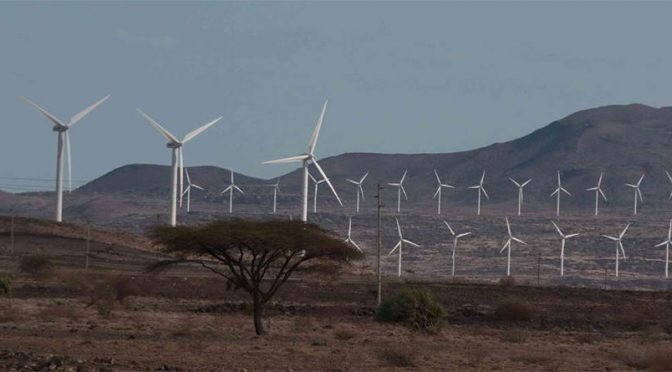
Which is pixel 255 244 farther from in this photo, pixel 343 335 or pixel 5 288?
pixel 5 288

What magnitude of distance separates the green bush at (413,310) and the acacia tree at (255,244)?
26.9 ft

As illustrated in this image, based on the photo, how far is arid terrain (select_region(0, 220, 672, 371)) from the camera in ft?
149

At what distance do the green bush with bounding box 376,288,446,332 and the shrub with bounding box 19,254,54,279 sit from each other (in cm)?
3250

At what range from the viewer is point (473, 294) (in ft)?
317

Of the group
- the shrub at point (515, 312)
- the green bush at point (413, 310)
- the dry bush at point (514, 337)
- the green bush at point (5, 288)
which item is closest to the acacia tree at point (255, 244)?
the dry bush at point (514, 337)

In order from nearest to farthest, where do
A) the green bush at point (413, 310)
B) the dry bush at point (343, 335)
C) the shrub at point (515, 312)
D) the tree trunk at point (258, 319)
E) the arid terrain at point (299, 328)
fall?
the arid terrain at point (299, 328) → the dry bush at point (343, 335) → the tree trunk at point (258, 319) → the green bush at point (413, 310) → the shrub at point (515, 312)

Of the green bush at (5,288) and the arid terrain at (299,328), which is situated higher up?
the green bush at (5,288)

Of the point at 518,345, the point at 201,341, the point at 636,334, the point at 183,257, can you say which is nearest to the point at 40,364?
the point at 201,341

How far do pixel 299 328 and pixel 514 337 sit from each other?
8.87 metres

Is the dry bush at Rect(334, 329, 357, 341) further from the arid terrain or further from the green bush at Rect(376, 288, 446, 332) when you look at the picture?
the green bush at Rect(376, 288, 446, 332)

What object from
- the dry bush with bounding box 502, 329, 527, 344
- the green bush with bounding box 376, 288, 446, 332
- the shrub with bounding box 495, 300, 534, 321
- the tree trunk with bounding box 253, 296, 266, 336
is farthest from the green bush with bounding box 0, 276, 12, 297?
the dry bush with bounding box 502, 329, 527, 344

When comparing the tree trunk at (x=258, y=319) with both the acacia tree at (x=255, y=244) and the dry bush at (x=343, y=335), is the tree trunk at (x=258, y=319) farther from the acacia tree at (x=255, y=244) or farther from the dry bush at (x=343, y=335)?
the dry bush at (x=343, y=335)

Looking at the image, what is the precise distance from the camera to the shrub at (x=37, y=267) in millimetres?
95562

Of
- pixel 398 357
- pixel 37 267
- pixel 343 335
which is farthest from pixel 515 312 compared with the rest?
pixel 398 357
